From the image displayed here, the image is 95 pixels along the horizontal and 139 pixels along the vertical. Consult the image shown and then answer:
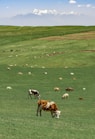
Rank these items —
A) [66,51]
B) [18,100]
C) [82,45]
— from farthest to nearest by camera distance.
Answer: [82,45], [66,51], [18,100]

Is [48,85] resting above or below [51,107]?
below

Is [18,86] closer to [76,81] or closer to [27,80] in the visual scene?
[27,80]

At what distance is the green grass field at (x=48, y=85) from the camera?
567 inches

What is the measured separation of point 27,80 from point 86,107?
13443 millimetres

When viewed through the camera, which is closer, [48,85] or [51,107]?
[51,107]

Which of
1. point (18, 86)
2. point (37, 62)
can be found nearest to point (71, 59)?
point (37, 62)

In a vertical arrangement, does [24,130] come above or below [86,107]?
above

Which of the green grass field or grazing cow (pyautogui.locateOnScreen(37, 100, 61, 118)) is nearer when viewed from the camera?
the green grass field

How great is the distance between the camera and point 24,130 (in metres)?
13.7

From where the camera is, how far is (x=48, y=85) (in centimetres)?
3400

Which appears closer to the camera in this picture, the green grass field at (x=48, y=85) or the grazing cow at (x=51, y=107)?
the green grass field at (x=48, y=85)

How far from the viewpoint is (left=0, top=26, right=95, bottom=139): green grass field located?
47.3 feet

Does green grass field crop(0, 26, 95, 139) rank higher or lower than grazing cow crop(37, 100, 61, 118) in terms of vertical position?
lower

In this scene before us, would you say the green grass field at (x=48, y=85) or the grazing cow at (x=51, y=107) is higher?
the grazing cow at (x=51, y=107)
